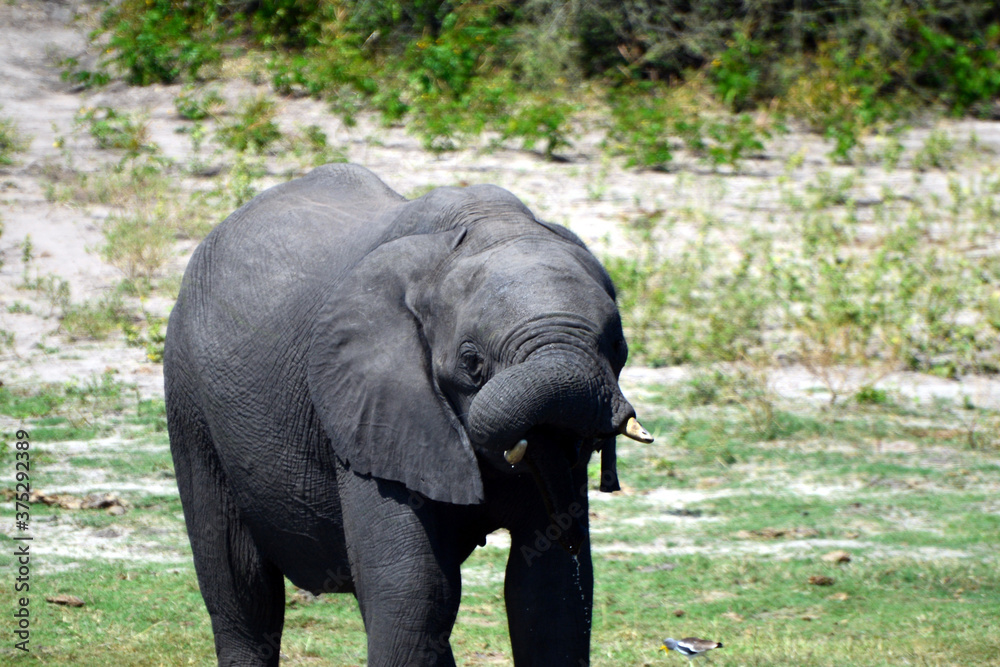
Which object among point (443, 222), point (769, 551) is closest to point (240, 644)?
point (443, 222)

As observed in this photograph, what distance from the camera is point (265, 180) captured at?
40.0 feet

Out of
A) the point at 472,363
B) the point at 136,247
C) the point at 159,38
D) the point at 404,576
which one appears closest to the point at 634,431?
the point at 472,363

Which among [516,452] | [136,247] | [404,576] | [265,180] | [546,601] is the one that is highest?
[516,452]

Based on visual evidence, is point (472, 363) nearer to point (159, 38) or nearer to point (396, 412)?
point (396, 412)

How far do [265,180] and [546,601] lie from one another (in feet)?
29.2

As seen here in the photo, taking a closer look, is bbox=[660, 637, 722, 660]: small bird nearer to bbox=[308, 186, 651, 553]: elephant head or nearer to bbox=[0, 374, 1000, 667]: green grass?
bbox=[0, 374, 1000, 667]: green grass

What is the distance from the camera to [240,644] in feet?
15.3

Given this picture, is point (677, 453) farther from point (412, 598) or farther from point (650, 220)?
point (412, 598)

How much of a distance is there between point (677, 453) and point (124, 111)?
283 inches

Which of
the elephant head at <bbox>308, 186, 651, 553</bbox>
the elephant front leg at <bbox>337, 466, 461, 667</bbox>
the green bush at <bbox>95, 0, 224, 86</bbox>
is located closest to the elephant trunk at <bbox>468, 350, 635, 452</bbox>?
the elephant head at <bbox>308, 186, 651, 553</bbox>

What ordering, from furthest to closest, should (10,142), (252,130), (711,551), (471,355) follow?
(252,130) < (10,142) < (711,551) < (471,355)

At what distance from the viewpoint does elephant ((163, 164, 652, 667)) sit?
3.34m

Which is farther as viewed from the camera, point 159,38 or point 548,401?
point 159,38

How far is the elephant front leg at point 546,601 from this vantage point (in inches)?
149
